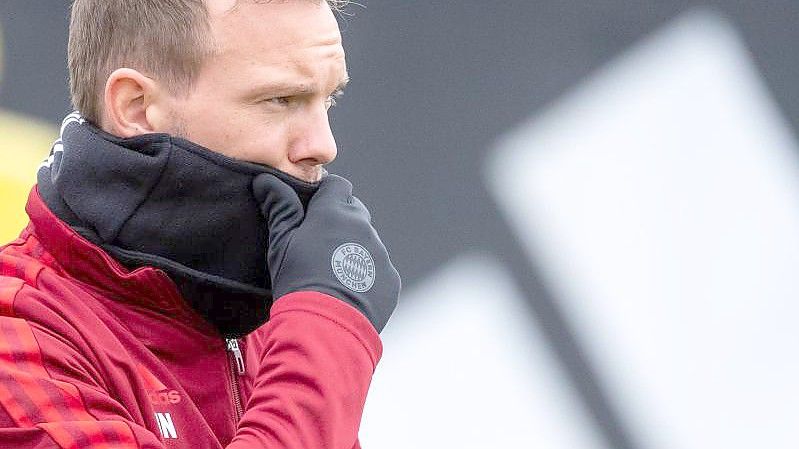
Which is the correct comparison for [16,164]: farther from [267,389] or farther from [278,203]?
[267,389]

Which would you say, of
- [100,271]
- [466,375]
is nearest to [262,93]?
[100,271]

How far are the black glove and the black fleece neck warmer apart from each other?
0.03 m

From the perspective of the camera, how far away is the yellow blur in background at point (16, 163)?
7.63 feet

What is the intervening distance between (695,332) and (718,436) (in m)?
0.21

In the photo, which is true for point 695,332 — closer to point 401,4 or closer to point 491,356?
point 491,356

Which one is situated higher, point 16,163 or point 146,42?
point 146,42

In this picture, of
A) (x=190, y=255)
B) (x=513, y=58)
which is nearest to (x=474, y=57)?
(x=513, y=58)

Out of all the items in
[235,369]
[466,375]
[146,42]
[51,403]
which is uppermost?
[146,42]

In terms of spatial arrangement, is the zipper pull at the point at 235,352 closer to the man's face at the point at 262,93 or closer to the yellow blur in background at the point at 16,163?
the man's face at the point at 262,93

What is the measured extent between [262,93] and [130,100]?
0.13 metres

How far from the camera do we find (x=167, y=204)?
1286 mm

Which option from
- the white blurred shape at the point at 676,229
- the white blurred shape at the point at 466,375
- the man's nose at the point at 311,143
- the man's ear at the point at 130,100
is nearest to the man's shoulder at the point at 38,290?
the man's ear at the point at 130,100

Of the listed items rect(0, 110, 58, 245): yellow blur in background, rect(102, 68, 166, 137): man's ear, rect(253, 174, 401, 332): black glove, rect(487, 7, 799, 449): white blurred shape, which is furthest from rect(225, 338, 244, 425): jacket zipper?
rect(487, 7, 799, 449): white blurred shape

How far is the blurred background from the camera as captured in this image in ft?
8.38
